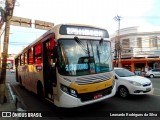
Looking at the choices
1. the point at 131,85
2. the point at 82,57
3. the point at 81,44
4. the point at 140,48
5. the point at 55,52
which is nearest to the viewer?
the point at 55,52

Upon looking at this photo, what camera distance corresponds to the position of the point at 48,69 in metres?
8.74

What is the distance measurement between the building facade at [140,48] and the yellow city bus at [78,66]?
1291 inches

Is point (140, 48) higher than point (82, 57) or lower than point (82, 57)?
higher

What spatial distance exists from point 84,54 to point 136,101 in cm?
389

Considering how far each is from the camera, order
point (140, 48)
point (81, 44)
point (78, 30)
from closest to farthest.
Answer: point (81, 44)
point (78, 30)
point (140, 48)

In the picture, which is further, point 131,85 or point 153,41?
point 153,41

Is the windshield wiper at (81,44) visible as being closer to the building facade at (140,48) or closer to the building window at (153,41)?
the building facade at (140,48)

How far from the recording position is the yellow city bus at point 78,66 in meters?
7.25

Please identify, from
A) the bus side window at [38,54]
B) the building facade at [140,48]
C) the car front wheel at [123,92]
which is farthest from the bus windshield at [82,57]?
the building facade at [140,48]

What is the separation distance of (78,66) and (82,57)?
1.27ft

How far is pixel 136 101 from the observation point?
32.4 feet

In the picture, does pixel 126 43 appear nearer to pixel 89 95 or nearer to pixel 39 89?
pixel 39 89

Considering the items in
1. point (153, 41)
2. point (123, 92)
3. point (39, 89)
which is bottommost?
point (123, 92)

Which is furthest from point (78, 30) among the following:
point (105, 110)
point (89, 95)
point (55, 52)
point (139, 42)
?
point (139, 42)
